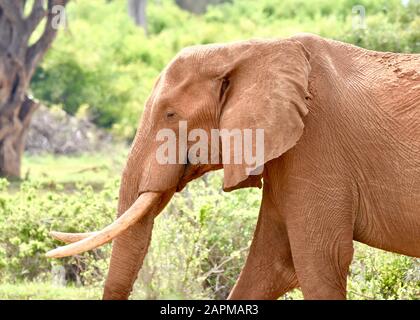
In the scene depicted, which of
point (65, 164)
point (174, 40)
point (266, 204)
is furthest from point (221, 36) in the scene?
point (266, 204)

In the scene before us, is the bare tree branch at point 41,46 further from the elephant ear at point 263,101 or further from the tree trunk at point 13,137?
the elephant ear at point 263,101

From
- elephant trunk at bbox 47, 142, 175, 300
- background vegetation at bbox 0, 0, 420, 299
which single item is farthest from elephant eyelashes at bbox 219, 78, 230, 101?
background vegetation at bbox 0, 0, 420, 299

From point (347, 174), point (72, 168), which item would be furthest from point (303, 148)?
point (72, 168)

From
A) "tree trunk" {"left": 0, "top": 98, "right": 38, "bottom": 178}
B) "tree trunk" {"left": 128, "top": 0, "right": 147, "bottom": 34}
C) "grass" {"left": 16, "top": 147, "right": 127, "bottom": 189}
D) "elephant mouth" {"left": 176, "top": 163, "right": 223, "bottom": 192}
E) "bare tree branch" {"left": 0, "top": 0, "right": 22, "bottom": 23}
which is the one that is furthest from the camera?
"tree trunk" {"left": 128, "top": 0, "right": 147, "bottom": 34}

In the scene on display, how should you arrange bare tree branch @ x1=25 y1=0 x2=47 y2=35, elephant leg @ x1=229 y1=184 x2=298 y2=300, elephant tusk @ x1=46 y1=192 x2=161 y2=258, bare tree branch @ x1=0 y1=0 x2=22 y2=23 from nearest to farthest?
elephant tusk @ x1=46 y1=192 x2=161 y2=258 → elephant leg @ x1=229 y1=184 x2=298 y2=300 → bare tree branch @ x1=0 y1=0 x2=22 y2=23 → bare tree branch @ x1=25 y1=0 x2=47 y2=35

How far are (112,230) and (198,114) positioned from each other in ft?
2.46

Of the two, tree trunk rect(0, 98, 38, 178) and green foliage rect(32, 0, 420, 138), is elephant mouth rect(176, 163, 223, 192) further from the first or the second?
tree trunk rect(0, 98, 38, 178)

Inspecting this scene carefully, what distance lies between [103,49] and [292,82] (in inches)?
1015

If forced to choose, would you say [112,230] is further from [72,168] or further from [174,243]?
[72,168]

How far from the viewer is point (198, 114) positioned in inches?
259

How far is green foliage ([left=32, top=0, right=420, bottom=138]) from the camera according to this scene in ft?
86.8

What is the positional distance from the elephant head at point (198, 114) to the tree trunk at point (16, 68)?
1330 centimetres

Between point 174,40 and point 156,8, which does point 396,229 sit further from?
point 156,8
